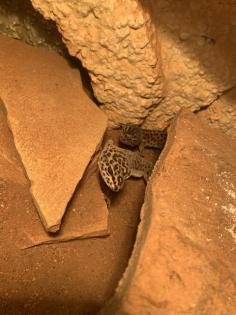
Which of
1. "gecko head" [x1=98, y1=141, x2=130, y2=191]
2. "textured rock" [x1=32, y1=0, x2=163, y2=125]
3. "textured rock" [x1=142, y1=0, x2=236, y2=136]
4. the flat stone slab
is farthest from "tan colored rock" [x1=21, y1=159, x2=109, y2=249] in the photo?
"textured rock" [x1=142, y1=0, x2=236, y2=136]

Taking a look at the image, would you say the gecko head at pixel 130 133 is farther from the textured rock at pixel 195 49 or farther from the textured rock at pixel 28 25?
the textured rock at pixel 28 25

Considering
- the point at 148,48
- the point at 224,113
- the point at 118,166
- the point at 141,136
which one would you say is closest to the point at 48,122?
the point at 118,166

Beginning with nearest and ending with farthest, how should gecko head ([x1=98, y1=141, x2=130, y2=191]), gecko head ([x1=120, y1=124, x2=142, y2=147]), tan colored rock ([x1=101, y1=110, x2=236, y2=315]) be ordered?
1. tan colored rock ([x1=101, y1=110, x2=236, y2=315])
2. gecko head ([x1=98, y1=141, x2=130, y2=191])
3. gecko head ([x1=120, y1=124, x2=142, y2=147])

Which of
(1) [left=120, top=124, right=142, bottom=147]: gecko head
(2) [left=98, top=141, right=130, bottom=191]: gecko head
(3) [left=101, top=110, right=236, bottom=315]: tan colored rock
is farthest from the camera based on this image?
(1) [left=120, top=124, right=142, bottom=147]: gecko head

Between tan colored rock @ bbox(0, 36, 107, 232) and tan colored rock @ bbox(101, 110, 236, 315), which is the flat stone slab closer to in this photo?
tan colored rock @ bbox(0, 36, 107, 232)

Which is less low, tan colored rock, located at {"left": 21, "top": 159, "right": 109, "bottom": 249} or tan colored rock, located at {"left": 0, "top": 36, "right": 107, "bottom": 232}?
tan colored rock, located at {"left": 0, "top": 36, "right": 107, "bottom": 232}

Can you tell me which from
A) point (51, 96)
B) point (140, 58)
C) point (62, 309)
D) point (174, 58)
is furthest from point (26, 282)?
point (174, 58)

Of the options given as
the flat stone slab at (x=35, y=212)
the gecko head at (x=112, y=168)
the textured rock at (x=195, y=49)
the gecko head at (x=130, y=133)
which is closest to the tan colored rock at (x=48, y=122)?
the flat stone slab at (x=35, y=212)
